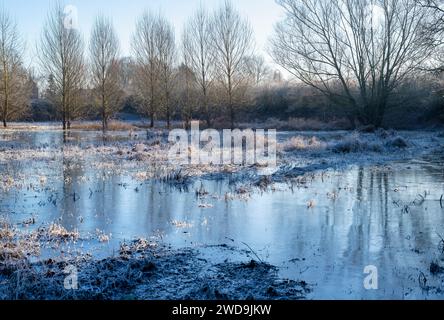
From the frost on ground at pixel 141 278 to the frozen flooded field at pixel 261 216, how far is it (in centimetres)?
6

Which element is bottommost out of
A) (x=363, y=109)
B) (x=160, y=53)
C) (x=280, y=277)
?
(x=280, y=277)

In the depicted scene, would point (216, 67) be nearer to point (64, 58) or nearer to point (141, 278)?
point (64, 58)

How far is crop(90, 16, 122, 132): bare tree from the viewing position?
110 ft

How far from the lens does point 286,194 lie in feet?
28.7

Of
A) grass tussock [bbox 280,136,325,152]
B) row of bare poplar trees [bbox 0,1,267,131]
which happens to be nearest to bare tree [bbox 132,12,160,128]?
row of bare poplar trees [bbox 0,1,267,131]

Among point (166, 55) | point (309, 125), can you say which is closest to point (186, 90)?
point (166, 55)

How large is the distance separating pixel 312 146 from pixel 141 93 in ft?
70.2

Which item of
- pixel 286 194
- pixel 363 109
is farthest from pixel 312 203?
pixel 363 109

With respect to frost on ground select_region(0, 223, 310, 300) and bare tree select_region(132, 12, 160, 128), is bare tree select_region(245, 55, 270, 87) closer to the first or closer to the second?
bare tree select_region(132, 12, 160, 128)

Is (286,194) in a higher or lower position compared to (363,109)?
lower

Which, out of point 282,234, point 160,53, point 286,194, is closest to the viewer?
point 282,234

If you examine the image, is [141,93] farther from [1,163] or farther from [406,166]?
[406,166]

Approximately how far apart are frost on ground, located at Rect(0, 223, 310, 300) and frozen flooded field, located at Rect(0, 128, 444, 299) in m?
0.06

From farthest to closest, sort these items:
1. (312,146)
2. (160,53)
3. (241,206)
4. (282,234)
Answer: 1. (160,53)
2. (312,146)
3. (241,206)
4. (282,234)
